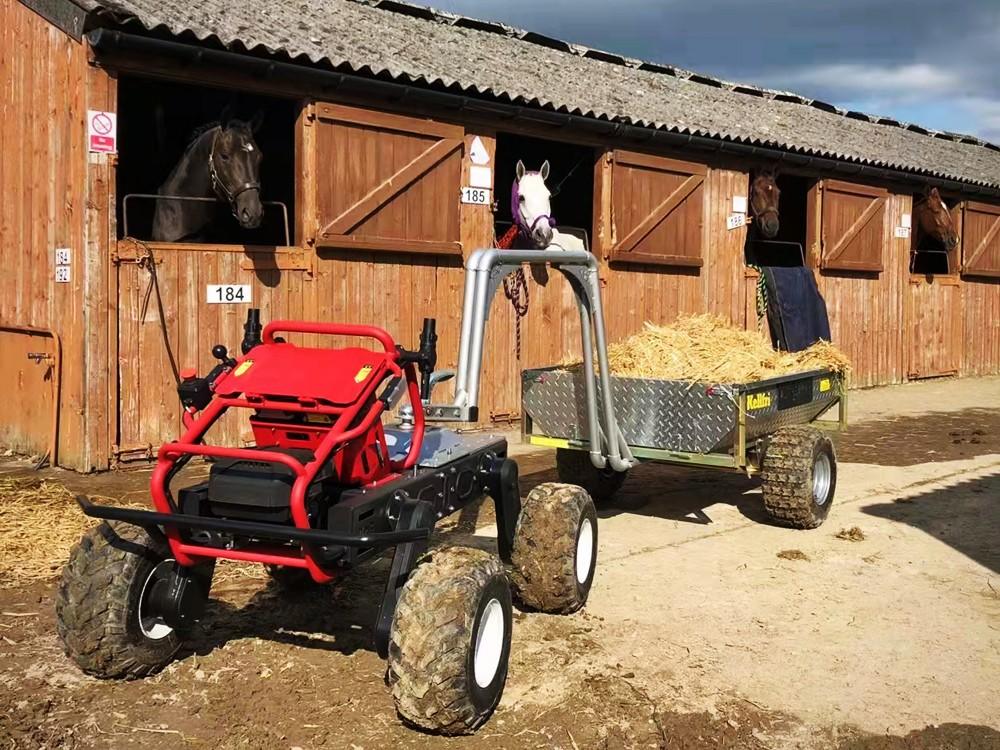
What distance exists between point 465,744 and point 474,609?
46 centimetres

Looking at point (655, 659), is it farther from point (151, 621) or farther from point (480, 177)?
point (480, 177)

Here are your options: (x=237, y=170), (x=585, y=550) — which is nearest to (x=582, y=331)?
(x=585, y=550)

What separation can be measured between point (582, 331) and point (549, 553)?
169 centimetres

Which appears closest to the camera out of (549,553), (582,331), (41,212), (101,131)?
(549,553)

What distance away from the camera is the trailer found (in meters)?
6.12

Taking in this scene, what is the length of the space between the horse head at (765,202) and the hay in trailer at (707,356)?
6.25 meters

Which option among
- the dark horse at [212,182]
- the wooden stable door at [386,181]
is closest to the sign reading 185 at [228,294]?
the dark horse at [212,182]

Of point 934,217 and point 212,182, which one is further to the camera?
point 934,217

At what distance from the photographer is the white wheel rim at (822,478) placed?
6.64 m

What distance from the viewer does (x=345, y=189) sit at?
9406mm

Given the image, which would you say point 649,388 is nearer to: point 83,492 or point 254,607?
point 254,607

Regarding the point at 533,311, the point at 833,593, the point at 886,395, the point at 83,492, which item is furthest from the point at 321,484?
the point at 886,395

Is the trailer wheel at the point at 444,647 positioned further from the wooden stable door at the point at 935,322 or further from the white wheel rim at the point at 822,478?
the wooden stable door at the point at 935,322

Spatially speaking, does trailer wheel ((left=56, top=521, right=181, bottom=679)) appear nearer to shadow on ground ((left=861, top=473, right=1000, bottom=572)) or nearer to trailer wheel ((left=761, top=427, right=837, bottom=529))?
trailer wheel ((left=761, top=427, right=837, bottom=529))
